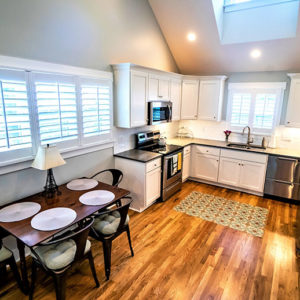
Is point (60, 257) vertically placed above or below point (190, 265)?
above

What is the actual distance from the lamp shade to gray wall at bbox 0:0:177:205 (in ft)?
1.05

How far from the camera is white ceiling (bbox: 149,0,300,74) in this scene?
381 centimetres

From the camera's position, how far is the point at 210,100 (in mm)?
4984

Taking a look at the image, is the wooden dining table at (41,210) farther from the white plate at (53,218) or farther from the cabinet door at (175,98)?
the cabinet door at (175,98)

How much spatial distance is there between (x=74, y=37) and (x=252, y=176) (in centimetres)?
388

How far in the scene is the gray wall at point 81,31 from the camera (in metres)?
2.31

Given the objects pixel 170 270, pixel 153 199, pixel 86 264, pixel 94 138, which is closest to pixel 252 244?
pixel 170 270

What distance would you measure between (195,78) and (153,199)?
283 cm

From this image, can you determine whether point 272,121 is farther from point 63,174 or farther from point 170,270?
point 63,174

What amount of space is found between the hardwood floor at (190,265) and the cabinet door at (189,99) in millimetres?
2453

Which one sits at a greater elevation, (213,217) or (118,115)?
(118,115)

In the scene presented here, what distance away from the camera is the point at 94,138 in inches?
132

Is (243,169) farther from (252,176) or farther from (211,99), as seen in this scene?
(211,99)

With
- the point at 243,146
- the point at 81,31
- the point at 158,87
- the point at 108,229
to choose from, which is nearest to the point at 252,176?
the point at 243,146
